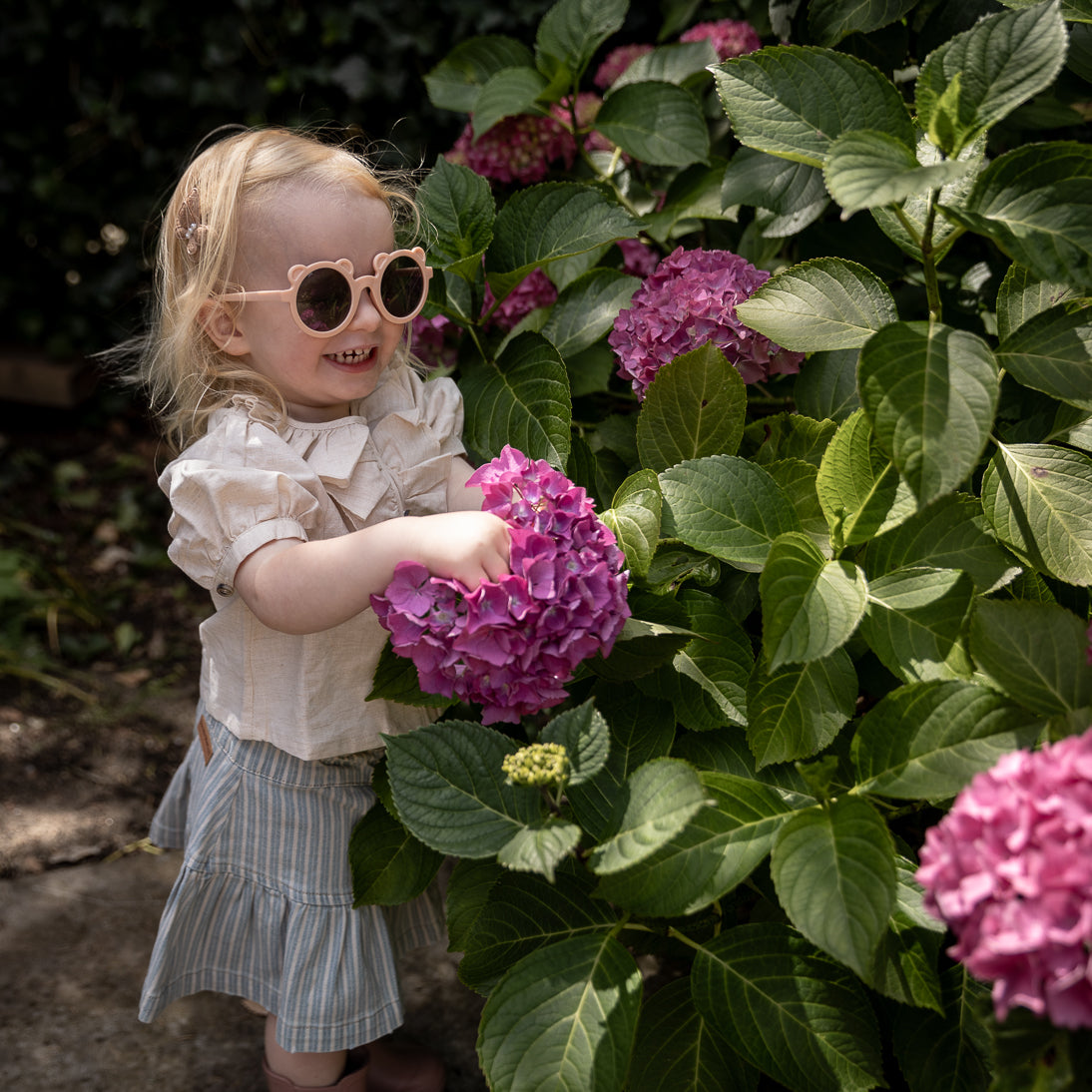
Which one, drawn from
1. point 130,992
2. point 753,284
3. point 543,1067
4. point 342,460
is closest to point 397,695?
point 342,460

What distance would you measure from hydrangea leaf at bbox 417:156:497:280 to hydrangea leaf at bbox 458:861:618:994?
822 mm

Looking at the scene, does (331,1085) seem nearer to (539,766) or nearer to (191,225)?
(539,766)

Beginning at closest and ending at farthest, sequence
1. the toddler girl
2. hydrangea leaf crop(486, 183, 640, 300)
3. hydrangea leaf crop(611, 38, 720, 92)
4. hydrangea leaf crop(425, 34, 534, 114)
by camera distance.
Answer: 1. the toddler girl
2. hydrangea leaf crop(486, 183, 640, 300)
3. hydrangea leaf crop(611, 38, 720, 92)
4. hydrangea leaf crop(425, 34, 534, 114)

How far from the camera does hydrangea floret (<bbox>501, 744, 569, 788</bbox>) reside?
3.37 feet

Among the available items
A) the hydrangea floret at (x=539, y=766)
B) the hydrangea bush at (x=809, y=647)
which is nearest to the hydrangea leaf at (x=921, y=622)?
the hydrangea bush at (x=809, y=647)

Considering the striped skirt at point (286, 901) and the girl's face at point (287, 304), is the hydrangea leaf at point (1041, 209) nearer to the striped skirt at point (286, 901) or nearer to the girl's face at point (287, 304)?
the girl's face at point (287, 304)

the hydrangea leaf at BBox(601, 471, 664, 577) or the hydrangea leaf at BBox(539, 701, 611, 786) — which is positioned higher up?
the hydrangea leaf at BBox(601, 471, 664, 577)

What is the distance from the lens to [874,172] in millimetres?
1039

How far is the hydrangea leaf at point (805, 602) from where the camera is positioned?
1051mm

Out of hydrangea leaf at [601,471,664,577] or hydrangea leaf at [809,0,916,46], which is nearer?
hydrangea leaf at [601,471,664,577]

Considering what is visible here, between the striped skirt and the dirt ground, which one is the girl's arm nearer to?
the striped skirt

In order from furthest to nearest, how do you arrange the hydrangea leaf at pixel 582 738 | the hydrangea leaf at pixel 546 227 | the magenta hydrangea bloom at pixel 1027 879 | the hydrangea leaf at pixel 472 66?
the hydrangea leaf at pixel 472 66
the hydrangea leaf at pixel 546 227
the hydrangea leaf at pixel 582 738
the magenta hydrangea bloom at pixel 1027 879

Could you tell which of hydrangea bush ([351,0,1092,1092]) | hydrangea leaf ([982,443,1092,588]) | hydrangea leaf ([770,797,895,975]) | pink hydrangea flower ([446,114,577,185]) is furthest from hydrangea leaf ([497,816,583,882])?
pink hydrangea flower ([446,114,577,185])

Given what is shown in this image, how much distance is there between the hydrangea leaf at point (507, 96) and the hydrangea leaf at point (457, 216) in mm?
238
